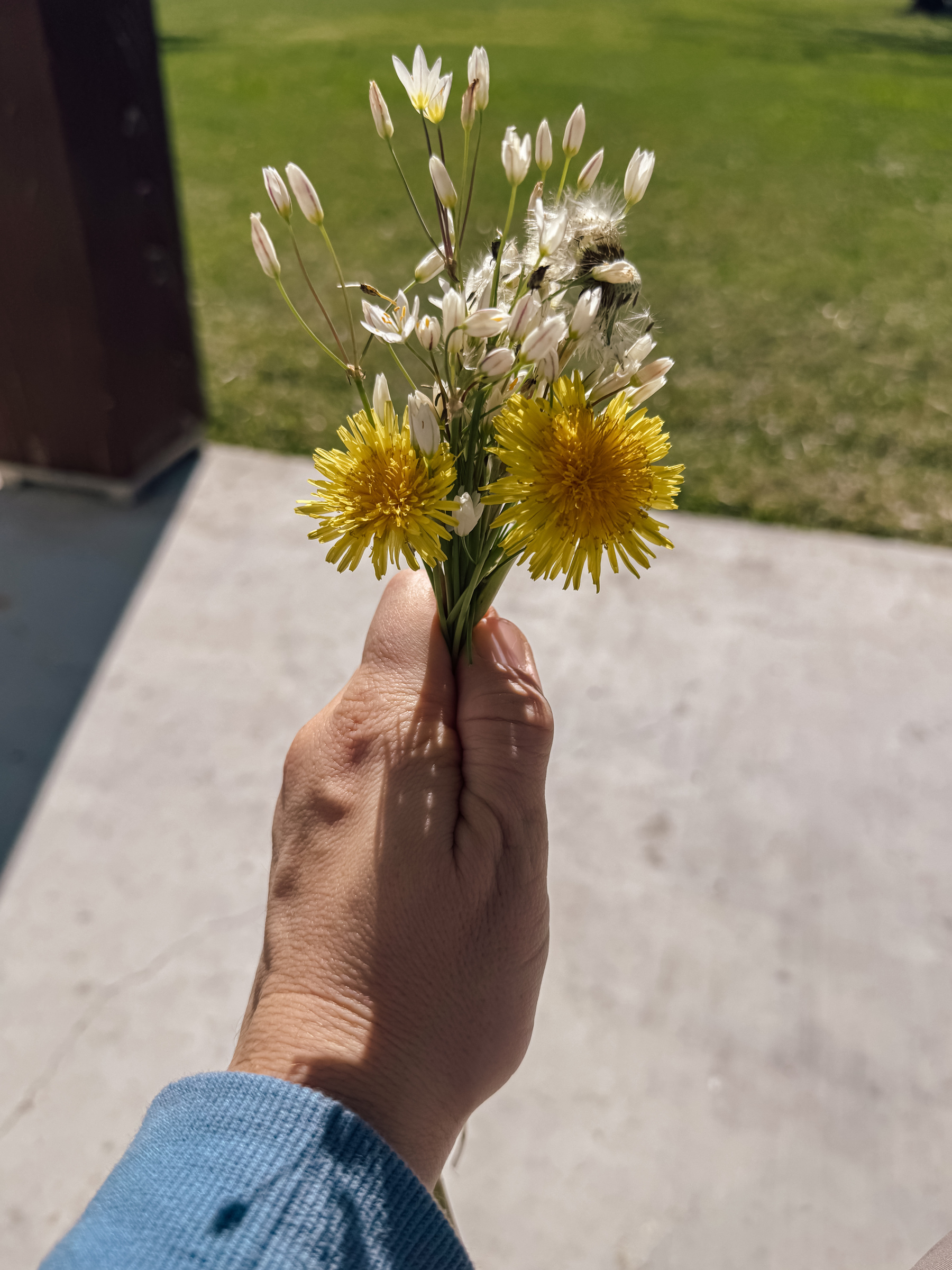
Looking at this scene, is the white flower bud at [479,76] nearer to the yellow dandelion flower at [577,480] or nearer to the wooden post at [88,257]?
the yellow dandelion flower at [577,480]

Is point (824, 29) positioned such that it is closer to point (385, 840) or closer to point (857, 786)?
point (857, 786)

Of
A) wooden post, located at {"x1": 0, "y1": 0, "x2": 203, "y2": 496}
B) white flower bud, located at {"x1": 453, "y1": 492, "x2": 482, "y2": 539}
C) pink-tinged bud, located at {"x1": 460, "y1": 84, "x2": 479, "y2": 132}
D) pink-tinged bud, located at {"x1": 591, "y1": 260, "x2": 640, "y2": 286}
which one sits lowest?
wooden post, located at {"x1": 0, "y1": 0, "x2": 203, "y2": 496}

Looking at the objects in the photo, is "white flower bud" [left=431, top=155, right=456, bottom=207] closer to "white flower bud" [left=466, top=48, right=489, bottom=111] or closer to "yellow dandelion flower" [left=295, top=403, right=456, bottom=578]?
"white flower bud" [left=466, top=48, right=489, bottom=111]

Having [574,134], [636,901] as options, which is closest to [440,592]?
[574,134]

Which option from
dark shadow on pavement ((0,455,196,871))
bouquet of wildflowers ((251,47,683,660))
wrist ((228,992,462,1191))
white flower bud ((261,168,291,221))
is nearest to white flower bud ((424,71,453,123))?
bouquet of wildflowers ((251,47,683,660))

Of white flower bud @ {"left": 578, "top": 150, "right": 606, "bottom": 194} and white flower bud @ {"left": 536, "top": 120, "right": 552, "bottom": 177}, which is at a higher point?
white flower bud @ {"left": 536, "top": 120, "right": 552, "bottom": 177}

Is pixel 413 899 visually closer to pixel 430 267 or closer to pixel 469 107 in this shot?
pixel 430 267
